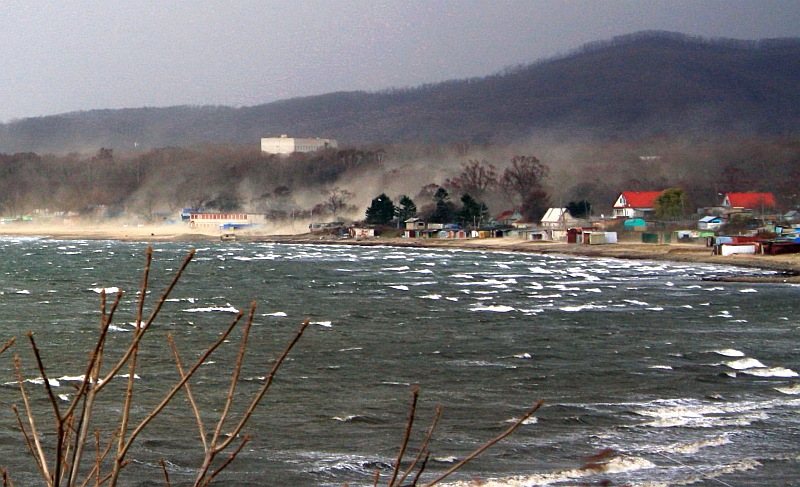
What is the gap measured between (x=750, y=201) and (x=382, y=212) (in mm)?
40330

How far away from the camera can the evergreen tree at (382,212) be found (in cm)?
12056

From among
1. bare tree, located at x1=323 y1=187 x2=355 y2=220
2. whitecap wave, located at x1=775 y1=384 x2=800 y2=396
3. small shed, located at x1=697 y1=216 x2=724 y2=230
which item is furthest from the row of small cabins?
whitecap wave, located at x1=775 y1=384 x2=800 y2=396

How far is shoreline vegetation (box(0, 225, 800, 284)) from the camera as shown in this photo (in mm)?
61469

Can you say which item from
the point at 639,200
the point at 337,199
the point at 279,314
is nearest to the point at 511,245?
the point at 639,200

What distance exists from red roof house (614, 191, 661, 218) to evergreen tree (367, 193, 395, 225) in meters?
24.9

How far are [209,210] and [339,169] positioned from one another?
110ft

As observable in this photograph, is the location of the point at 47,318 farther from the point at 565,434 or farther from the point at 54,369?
the point at 565,434

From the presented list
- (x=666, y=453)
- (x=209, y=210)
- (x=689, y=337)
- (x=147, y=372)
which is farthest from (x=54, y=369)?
(x=209, y=210)

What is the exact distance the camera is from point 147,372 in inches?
837

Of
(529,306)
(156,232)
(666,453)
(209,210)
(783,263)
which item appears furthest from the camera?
(209,210)

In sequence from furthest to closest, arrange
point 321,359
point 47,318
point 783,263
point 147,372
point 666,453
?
point 783,263
point 47,318
point 321,359
point 147,372
point 666,453

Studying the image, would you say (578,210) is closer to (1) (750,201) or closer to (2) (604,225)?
(2) (604,225)

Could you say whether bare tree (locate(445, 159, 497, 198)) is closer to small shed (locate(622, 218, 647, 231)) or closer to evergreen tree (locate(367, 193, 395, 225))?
evergreen tree (locate(367, 193, 395, 225))

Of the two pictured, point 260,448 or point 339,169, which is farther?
point 339,169
